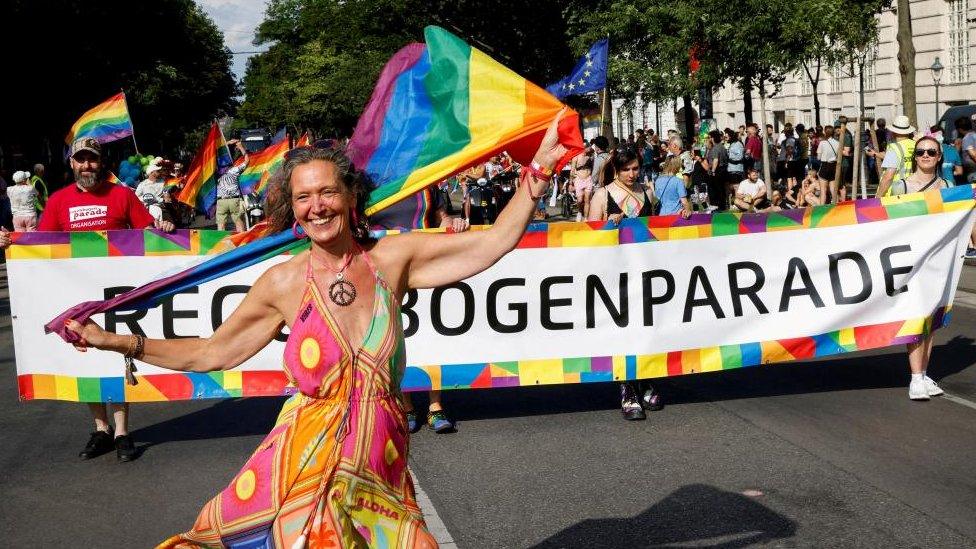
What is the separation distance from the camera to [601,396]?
29.5 feet

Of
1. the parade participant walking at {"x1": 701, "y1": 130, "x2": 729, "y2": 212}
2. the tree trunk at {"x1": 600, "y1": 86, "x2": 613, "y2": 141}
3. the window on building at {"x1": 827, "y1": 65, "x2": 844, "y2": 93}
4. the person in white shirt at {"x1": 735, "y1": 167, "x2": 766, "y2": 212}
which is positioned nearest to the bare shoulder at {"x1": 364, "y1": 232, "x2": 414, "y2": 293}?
the person in white shirt at {"x1": 735, "y1": 167, "x2": 766, "y2": 212}

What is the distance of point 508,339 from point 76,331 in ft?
15.0

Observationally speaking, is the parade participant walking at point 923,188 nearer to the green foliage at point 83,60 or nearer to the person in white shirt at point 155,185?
the person in white shirt at point 155,185

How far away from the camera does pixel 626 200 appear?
28.3ft

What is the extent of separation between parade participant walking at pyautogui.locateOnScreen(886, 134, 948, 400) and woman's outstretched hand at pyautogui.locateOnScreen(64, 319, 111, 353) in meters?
6.11

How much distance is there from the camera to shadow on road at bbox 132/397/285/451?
8.23 m

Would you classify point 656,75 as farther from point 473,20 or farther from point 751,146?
point 473,20

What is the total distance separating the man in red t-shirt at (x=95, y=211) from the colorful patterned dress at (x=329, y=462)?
469 cm

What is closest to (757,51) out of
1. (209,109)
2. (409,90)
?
(409,90)

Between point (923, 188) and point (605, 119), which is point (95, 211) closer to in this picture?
point (923, 188)

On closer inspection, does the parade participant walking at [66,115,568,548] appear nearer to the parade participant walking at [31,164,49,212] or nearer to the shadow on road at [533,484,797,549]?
the shadow on road at [533,484,797,549]

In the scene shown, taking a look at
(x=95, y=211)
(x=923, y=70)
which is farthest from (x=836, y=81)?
(x=95, y=211)

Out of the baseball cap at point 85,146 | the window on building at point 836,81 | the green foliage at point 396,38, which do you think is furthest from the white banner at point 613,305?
the window on building at point 836,81

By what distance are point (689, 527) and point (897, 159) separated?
6836 mm
